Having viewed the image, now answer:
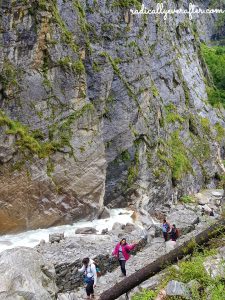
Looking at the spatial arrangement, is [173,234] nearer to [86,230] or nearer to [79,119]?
[86,230]

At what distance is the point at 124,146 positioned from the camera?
1251 inches

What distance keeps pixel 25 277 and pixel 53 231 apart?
13.6 meters

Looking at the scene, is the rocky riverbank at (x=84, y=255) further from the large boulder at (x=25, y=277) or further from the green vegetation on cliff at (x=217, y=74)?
the green vegetation on cliff at (x=217, y=74)

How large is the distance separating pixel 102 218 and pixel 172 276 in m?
16.9

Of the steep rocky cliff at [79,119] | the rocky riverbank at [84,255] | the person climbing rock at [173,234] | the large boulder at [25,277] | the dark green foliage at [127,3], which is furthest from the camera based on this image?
the dark green foliage at [127,3]

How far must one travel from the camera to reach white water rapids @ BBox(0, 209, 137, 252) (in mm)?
22375

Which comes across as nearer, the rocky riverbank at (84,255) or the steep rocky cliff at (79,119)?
the rocky riverbank at (84,255)

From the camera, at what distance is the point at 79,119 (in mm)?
27906

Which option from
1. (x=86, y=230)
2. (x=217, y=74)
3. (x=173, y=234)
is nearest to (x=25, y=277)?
(x=173, y=234)

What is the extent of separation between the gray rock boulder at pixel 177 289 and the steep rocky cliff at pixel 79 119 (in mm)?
15672

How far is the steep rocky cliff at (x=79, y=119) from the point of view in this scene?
25.3 metres

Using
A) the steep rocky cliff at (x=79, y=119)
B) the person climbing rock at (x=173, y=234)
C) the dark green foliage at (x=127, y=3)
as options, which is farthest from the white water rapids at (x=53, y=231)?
the dark green foliage at (x=127, y=3)

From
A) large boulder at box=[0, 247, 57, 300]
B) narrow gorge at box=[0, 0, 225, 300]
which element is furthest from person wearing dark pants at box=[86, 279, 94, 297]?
narrow gorge at box=[0, 0, 225, 300]

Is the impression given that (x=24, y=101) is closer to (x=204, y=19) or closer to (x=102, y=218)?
(x=102, y=218)
